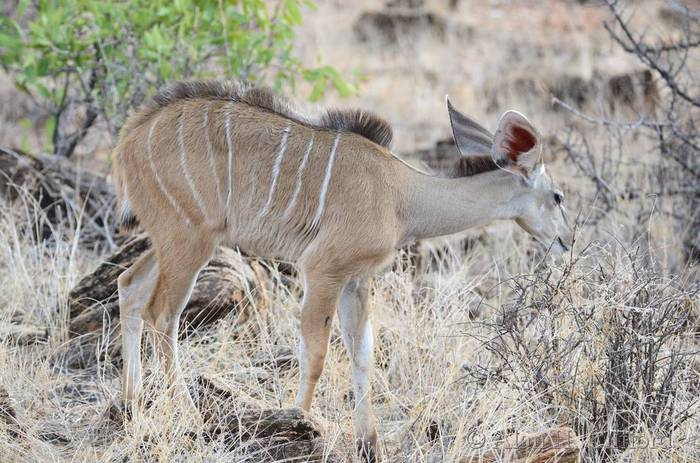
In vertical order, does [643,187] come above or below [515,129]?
below

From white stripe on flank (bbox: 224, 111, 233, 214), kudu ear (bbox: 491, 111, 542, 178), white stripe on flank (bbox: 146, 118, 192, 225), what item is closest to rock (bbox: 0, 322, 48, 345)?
white stripe on flank (bbox: 146, 118, 192, 225)

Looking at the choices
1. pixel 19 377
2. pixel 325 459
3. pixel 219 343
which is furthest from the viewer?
pixel 219 343

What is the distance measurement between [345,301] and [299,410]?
649 mm

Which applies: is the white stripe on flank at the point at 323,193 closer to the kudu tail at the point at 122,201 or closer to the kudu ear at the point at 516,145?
the kudu ear at the point at 516,145

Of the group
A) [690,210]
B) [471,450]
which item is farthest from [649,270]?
[690,210]

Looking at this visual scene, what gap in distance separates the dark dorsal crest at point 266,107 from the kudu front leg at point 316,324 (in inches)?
27.7

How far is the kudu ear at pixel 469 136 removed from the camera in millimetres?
4598

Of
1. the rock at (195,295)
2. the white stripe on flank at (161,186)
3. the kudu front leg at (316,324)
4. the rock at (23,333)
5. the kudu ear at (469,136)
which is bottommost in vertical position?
the rock at (23,333)

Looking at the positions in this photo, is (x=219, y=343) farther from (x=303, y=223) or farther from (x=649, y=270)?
(x=649, y=270)

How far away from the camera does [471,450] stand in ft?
12.8

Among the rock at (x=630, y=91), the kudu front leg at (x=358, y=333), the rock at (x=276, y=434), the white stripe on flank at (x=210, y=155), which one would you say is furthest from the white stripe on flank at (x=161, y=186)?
the rock at (x=630, y=91)

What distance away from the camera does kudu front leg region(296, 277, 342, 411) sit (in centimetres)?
418

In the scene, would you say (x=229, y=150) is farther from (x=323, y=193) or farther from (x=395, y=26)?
(x=395, y=26)

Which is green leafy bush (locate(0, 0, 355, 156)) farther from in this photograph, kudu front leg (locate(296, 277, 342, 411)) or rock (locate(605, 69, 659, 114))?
rock (locate(605, 69, 659, 114))
